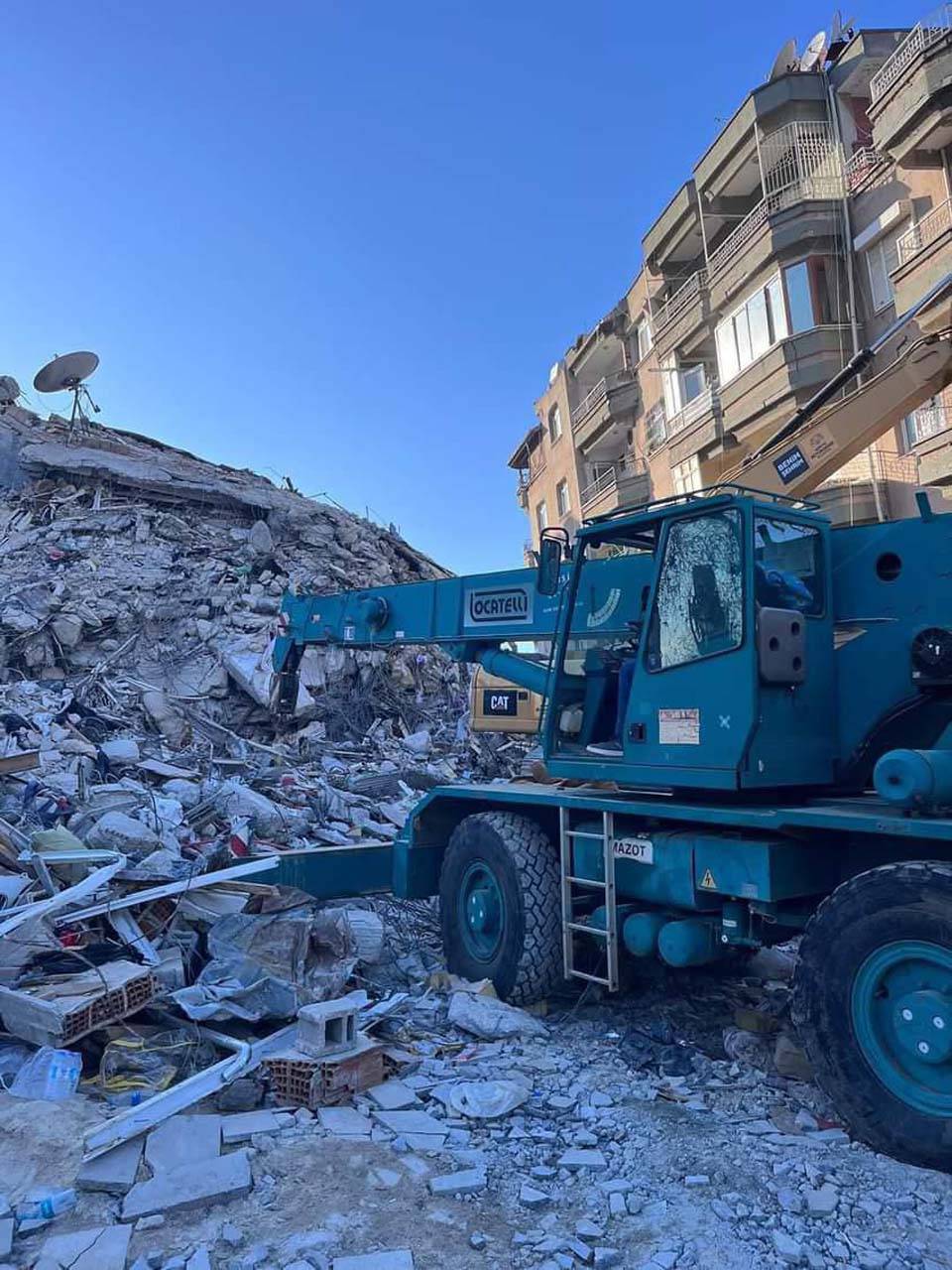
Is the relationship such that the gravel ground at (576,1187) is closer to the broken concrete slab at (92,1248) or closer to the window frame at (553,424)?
the broken concrete slab at (92,1248)

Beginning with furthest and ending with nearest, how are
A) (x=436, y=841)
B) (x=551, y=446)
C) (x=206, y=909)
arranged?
(x=551, y=446)
(x=436, y=841)
(x=206, y=909)

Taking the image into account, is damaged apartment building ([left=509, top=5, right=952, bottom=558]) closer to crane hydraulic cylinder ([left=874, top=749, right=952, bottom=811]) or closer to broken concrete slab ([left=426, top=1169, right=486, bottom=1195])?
crane hydraulic cylinder ([left=874, top=749, right=952, bottom=811])

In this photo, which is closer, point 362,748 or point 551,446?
point 362,748

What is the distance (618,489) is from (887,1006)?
2127 cm

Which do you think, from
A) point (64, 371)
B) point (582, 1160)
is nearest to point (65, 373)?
point (64, 371)

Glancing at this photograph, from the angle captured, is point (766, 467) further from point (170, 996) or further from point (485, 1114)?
point (170, 996)

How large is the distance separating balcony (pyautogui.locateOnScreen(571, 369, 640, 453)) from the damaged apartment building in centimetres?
177

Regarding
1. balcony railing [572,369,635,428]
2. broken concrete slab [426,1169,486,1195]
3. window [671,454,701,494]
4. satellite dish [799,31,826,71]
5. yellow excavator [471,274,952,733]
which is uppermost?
satellite dish [799,31,826,71]

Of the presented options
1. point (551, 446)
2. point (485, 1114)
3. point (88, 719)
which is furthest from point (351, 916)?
point (551, 446)

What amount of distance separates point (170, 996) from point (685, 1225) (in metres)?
3.28

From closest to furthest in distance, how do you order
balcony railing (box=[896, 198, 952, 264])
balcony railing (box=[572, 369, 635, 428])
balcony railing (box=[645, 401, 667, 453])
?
balcony railing (box=[896, 198, 952, 264]) → balcony railing (box=[645, 401, 667, 453]) → balcony railing (box=[572, 369, 635, 428])

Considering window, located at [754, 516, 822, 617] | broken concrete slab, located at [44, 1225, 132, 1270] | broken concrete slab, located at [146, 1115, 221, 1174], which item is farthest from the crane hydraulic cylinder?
broken concrete slab, located at [44, 1225, 132, 1270]

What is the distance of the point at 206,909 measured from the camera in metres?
6.62

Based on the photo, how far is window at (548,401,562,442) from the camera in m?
31.7
